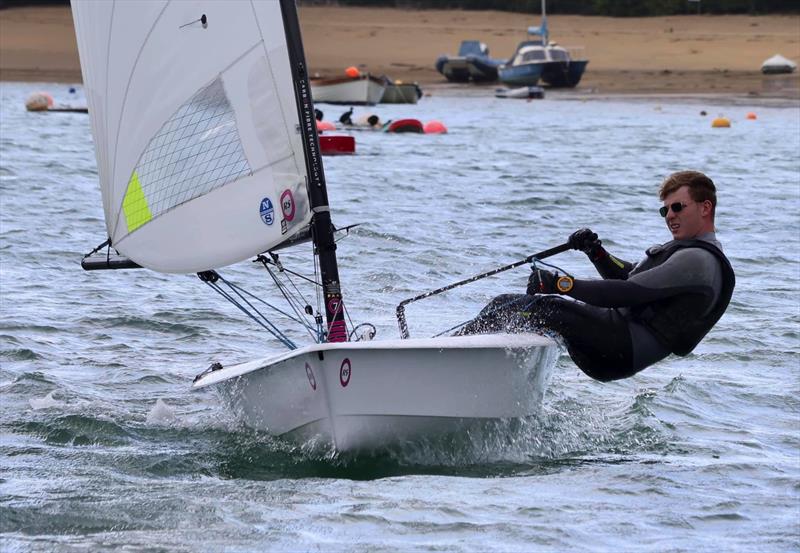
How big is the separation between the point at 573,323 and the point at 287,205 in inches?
51.0

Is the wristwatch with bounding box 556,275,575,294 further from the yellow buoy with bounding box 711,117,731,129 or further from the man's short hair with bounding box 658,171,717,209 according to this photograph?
the yellow buoy with bounding box 711,117,731,129

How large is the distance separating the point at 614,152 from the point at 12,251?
39.4ft

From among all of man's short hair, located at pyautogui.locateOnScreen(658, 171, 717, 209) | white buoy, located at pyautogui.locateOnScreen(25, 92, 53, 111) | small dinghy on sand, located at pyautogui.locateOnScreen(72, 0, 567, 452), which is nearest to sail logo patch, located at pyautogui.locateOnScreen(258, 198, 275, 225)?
small dinghy on sand, located at pyautogui.locateOnScreen(72, 0, 567, 452)

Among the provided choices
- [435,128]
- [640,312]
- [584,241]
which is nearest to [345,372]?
[584,241]

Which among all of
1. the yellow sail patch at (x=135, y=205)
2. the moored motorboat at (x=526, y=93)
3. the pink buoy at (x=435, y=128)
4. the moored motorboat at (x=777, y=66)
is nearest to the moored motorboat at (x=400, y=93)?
the moored motorboat at (x=526, y=93)

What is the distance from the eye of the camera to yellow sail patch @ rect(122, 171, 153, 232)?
5891 millimetres

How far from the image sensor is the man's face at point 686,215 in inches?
214

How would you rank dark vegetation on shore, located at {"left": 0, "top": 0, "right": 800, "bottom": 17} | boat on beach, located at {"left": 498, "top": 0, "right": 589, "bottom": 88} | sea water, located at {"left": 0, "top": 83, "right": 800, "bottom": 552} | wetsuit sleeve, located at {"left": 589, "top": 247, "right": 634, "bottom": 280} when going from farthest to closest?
dark vegetation on shore, located at {"left": 0, "top": 0, "right": 800, "bottom": 17} < boat on beach, located at {"left": 498, "top": 0, "right": 589, "bottom": 88} < wetsuit sleeve, located at {"left": 589, "top": 247, "right": 634, "bottom": 280} < sea water, located at {"left": 0, "top": 83, "right": 800, "bottom": 552}

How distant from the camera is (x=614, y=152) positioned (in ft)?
68.2

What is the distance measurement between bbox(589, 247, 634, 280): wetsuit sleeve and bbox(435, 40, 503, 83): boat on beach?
107ft

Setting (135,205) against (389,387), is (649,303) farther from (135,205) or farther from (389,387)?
(135,205)

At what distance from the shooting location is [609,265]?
5.77 metres

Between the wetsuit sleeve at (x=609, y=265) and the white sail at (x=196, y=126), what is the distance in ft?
4.14

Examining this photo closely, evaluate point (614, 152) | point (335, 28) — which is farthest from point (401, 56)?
point (614, 152)
